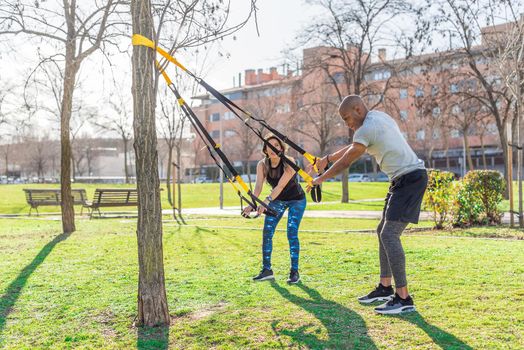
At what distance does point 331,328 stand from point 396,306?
0.73 meters

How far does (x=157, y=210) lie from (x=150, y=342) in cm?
108

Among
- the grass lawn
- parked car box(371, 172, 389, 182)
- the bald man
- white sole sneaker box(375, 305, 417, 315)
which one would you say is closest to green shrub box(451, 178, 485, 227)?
the grass lawn

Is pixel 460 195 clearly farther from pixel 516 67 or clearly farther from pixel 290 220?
pixel 290 220

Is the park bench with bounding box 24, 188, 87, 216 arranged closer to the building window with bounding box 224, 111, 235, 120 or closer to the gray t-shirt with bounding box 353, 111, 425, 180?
the gray t-shirt with bounding box 353, 111, 425, 180

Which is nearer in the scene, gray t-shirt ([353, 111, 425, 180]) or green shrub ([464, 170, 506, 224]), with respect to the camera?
Result: gray t-shirt ([353, 111, 425, 180])

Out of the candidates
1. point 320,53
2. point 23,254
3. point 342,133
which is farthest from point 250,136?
point 23,254

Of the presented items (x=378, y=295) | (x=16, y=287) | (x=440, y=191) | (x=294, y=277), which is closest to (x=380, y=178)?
(x=440, y=191)

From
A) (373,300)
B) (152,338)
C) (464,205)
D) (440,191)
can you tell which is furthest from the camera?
(464,205)

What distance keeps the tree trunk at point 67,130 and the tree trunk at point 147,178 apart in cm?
743

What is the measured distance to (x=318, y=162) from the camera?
217 inches

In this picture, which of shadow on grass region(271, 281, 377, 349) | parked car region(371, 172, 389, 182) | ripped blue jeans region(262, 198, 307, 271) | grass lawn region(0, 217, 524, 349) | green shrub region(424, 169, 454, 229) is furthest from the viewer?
parked car region(371, 172, 389, 182)

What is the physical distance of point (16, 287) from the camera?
639cm

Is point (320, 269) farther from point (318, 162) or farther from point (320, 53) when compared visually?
point (320, 53)

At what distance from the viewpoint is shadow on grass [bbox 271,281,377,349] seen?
162 inches
